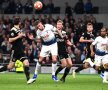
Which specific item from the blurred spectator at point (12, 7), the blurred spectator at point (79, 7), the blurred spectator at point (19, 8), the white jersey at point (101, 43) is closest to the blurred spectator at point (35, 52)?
the blurred spectator at point (79, 7)

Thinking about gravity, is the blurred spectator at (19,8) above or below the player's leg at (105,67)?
above

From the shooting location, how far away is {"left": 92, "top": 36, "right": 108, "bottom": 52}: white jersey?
21.4 meters

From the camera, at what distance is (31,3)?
36344 mm

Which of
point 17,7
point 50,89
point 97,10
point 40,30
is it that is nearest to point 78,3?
point 97,10

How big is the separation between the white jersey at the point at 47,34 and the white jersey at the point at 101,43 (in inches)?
64.6

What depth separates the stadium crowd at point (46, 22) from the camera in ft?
103

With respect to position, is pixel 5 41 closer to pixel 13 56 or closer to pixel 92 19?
pixel 92 19

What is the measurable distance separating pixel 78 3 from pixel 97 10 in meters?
1.67

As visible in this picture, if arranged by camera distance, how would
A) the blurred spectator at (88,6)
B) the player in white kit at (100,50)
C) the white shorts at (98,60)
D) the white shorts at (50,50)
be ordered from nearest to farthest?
the white shorts at (50,50) < the player in white kit at (100,50) < the white shorts at (98,60) < the blurred spectator at (88,6)

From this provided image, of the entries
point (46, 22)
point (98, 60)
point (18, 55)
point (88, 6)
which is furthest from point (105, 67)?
point (88, 6)

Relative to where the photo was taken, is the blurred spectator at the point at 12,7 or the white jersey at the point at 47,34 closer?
the white jersey at the point at 47,34

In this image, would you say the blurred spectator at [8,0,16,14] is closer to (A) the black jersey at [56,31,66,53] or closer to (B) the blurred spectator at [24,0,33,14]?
(B) the blurred spectator at [24,0,33,14]

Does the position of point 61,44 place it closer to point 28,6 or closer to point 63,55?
point 63,55

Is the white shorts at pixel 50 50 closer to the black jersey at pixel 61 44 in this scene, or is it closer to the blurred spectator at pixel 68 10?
the black jersey at pixel 61 44
